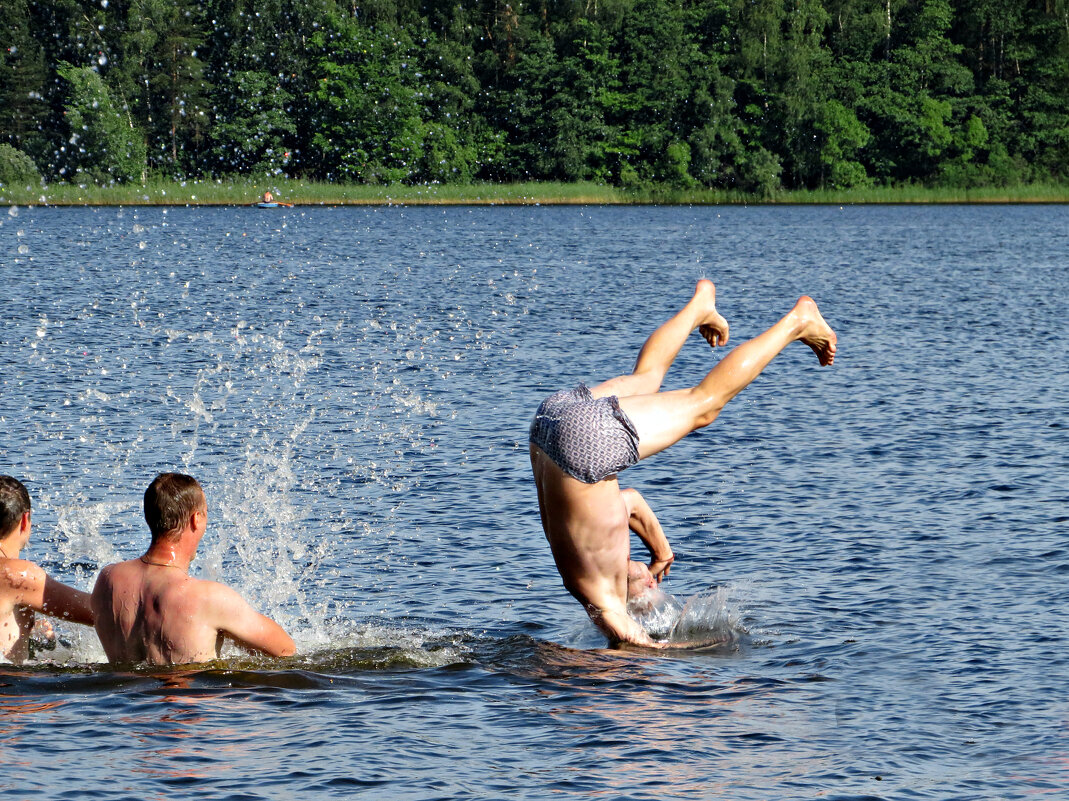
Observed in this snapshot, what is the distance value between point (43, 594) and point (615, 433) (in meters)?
3.86

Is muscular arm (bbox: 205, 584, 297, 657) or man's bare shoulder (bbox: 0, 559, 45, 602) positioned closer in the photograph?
muscular arm (bbox: 205, 584, 297, 657)

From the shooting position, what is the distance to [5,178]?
279ft

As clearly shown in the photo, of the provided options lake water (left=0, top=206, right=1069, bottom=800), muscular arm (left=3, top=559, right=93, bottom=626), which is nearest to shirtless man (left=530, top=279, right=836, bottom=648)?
lake water (left=0, top=206, right=1069, bottom=800)

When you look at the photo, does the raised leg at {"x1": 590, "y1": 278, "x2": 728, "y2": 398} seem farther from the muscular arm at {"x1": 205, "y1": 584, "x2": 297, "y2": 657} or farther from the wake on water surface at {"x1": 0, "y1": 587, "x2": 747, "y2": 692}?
the muscular arm at {"x1": 205, "y1": 584, "x2": 297, "y2": 657}

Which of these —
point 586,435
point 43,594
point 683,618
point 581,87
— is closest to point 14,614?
point 43,594

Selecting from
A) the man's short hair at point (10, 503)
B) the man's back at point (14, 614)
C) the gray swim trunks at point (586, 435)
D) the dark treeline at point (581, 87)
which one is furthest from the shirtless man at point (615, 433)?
the dark treeline at point (581, 87)

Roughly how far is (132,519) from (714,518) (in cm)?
621

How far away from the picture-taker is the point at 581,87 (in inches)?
4146

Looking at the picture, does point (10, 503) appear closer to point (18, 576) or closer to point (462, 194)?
point (18, 576)

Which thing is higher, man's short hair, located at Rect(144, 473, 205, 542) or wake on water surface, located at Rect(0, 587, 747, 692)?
man's short hair, located at Rect(144, 473, 205, 542)

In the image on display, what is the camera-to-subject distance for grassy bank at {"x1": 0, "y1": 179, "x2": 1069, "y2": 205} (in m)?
89.6

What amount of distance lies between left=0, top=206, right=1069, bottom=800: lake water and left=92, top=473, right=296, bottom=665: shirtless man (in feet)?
1.14

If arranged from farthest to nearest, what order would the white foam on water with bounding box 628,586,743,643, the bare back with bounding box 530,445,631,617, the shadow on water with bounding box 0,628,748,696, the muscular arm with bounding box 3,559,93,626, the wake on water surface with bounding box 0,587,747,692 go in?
the white foam on water with bounding box 628,586,743,643
the wake on water surface with bounding box 0,587,747,692
the shadow on water with bounding box 0,628,748,696
the muscular arm with bounding box 3,559,93,626
the bare back with bounding box 530,445,631,617

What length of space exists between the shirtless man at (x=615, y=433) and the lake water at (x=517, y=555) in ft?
2.80
